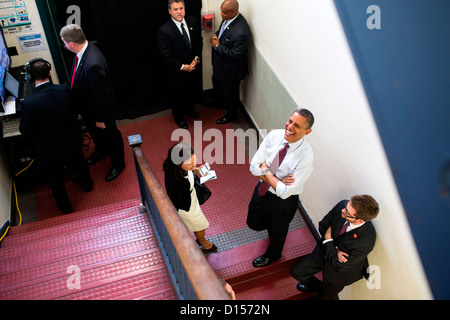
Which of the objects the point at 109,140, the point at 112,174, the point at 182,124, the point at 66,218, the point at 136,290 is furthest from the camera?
the point at 182,124

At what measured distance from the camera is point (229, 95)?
5219 mm

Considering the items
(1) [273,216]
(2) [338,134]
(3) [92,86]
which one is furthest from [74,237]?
(2) [338,134]

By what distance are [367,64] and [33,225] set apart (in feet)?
11.7

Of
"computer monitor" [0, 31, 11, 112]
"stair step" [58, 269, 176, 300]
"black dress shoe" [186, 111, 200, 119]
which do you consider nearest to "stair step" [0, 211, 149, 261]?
"stair step" [58, 269, 176, 300]

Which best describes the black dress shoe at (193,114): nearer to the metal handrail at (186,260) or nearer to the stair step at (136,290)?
the metal handrail at (186,260)

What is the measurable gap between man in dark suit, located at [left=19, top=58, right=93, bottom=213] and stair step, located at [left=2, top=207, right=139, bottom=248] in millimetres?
626

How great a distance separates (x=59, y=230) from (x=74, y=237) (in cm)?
38

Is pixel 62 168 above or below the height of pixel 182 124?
above

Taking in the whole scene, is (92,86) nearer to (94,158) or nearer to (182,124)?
(94,158)

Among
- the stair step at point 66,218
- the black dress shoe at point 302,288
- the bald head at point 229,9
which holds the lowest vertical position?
the black dress shoe at point 302,288

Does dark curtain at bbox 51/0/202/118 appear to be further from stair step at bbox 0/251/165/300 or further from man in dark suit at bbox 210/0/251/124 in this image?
stair step at bbox 0/251/165/300

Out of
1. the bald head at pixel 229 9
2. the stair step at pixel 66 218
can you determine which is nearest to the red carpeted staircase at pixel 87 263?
the stair step at pixel 66 218

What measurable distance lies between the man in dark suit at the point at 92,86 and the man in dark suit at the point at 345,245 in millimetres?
2544

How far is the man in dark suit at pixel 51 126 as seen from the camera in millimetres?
3430
